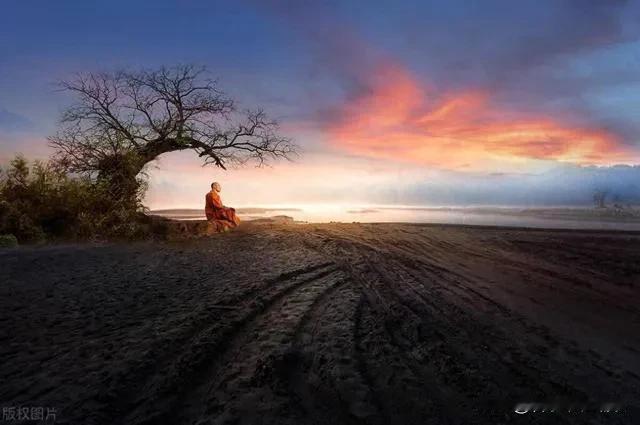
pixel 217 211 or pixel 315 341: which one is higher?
pixel 217 211

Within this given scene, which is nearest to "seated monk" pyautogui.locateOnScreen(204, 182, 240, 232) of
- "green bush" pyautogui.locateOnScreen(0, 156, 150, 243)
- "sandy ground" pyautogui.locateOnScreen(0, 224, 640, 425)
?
"green bush" pyautogui.locateOnScreen(0, 156, 150, 243)

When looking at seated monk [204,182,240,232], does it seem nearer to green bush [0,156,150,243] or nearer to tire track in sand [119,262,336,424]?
green bush [0,156,150,243]

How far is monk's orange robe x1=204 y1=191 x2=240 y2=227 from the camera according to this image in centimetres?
1694

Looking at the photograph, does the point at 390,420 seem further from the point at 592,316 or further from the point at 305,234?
the point at 305,234

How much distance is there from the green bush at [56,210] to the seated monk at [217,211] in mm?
3275

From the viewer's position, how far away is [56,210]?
1327 cm

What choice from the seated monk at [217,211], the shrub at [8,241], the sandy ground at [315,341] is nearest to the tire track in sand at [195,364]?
the sandy ground at [315,341]

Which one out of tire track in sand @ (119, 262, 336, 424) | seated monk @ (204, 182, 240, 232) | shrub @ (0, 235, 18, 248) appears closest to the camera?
tire track in sand @ (119, 262, 336, 424)

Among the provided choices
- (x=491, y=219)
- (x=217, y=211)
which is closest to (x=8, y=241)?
(x=217, y=211)

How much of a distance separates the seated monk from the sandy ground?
8011 millimetres

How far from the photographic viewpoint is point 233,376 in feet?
11.1

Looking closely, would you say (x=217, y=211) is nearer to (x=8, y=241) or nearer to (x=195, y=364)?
(x=8, y=241)

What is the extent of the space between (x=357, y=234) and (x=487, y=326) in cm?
955

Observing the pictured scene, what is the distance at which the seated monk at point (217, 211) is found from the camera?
55.5ft
